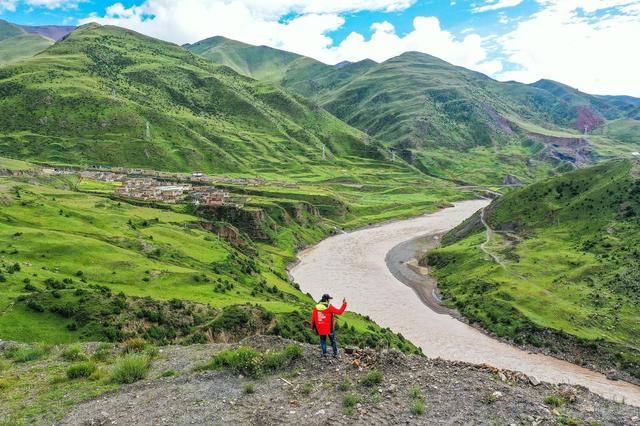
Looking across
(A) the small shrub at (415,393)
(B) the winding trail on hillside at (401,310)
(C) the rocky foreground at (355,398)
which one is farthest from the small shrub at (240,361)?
(B) the winding trail on hillside at (401,310)

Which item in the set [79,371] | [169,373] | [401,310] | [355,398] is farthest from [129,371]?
[401,310]

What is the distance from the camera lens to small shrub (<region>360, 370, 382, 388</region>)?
21.5 metres

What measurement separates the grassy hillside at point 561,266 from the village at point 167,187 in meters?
64.1

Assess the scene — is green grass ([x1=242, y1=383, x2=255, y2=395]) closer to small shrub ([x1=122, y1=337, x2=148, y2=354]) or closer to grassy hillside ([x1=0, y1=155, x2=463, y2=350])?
small shrub ([x1=122, y1=337, x2=148, y2=354])

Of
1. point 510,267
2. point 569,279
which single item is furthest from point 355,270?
point 569,279

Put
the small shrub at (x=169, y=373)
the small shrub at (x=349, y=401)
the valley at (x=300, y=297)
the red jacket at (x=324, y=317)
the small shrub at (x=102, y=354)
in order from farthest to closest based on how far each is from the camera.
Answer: the small shrub at (x=102, y=354)
the small shrub at (x=169, y=373)
the red jacket at (x=324, y=317)
the valley at (x=300, y=297)
the small shrub at (x=349, y=401)

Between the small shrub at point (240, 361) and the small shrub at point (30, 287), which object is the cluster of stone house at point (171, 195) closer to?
the small shrub at point (30, 287)

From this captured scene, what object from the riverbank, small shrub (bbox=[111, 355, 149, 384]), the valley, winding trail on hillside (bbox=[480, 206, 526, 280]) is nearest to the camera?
the valley

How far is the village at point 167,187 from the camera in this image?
129m

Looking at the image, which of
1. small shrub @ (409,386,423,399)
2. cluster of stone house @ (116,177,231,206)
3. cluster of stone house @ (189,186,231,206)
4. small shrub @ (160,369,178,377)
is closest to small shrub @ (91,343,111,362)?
small shrub @ (160,369,178,377)

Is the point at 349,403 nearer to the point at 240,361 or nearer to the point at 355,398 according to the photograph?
the point at 355,398

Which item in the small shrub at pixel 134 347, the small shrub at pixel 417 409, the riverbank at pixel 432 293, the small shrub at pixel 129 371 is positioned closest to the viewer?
the small shrub at pixel 417 409

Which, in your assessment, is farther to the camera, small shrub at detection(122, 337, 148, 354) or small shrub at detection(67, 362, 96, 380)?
small shrub at detection(122, 337, 148, 354)

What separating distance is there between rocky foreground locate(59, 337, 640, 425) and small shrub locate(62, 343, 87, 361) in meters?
6.82
